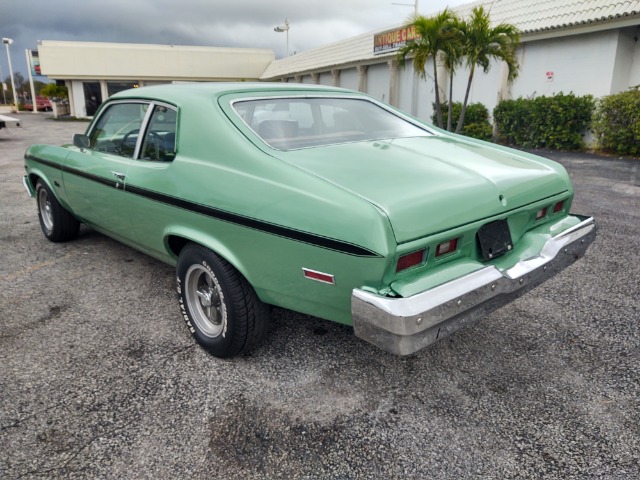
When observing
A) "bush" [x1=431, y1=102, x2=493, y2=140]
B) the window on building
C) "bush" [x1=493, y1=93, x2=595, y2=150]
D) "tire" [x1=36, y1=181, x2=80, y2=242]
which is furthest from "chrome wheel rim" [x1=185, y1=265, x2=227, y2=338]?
the window on building

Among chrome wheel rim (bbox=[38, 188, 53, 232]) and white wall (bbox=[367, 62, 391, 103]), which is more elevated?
white wall (bbox=[367, 62, 391, 103])

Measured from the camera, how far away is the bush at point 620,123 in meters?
10.1

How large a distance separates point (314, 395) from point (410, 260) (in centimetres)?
88

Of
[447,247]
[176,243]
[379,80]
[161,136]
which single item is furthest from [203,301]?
[379,80]

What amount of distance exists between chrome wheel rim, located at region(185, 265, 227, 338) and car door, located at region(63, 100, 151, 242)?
31.6 inches

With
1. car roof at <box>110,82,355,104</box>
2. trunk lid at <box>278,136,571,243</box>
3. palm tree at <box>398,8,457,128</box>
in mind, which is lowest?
trunk lid at <box>278,136,571,243</box>

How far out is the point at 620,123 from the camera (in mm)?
10438

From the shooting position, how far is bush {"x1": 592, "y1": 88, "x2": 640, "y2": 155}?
10.1 meters

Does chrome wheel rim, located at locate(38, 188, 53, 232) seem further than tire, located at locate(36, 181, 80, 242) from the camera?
Yes

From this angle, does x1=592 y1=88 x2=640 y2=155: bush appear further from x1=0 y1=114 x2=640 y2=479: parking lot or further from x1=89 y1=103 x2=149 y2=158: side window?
x1=89 y1=103 x2=149 y2=158: side window

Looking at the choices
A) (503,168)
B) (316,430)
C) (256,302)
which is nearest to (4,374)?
(256,302)

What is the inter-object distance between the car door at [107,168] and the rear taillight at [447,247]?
7.11 ft

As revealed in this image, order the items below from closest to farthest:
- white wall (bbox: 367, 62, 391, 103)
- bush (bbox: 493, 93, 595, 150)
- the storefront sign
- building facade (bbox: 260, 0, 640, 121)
→ building facade (bbox: 260, 0, 640, 121) → bush (bbox: 493, 93, 595, 150) → the storefront sign → white wall (bbox: 367, 62, 391, 103)

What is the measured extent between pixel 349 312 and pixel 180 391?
1022 millimetres
